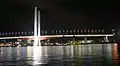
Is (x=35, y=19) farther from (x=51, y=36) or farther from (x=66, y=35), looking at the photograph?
(x=66, y=35)

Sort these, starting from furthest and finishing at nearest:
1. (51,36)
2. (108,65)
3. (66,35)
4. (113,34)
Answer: (66,35) → (51,36) → (113,34) → (108,65)

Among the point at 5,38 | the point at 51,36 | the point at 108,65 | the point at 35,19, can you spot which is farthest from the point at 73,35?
the point at 108,65

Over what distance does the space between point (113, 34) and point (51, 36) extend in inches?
1116

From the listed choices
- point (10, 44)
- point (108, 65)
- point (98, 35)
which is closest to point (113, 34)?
point (98, 35)

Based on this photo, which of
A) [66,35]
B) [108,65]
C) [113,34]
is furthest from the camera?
[66,35]

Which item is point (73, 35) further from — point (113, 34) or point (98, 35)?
point (113, 34)

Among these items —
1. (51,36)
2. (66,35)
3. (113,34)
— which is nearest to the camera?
(113,34)

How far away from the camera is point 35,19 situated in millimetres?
130750

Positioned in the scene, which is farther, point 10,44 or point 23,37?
point 10,44

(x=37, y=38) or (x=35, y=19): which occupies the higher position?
(x=35, y=19)

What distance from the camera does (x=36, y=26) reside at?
13188 centimetres

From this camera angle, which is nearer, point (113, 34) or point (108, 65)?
point (108, 65)

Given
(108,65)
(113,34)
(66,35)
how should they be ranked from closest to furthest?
(108,65)
(113,34)
(66,35)

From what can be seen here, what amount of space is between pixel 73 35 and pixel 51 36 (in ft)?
44.4
